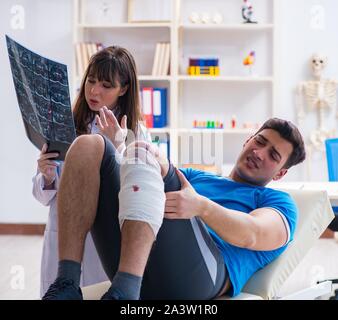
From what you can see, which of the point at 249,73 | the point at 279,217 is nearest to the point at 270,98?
the point at 249,73

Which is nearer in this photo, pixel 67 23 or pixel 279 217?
pixel 279 217

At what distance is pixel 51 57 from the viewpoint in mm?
4664

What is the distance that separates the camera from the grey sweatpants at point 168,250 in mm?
1608

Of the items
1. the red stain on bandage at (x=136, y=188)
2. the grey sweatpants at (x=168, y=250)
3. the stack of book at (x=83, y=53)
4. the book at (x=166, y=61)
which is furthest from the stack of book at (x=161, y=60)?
the red stain on bandage at (x=136, y=188)

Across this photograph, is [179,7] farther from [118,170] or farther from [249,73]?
[118,170]

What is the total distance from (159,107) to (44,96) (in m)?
2.55

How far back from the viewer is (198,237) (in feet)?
5.50

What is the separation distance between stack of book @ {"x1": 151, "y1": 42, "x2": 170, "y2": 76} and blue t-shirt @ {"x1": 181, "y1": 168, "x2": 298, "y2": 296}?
2.41 metres

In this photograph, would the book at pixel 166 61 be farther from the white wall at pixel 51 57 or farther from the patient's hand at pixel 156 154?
the patient's hand at pixel 156 154

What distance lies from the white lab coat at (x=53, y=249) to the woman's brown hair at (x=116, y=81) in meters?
0.04

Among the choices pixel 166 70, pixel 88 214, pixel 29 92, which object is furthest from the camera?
pixel 166 70

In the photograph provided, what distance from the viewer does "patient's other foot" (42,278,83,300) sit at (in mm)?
1524

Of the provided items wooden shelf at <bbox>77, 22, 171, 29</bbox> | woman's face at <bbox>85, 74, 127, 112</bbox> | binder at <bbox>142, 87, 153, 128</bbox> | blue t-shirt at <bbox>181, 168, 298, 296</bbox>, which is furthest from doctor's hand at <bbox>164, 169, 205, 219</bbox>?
wooden shelf at <bbox>77, 22, 171, 29</bbox>

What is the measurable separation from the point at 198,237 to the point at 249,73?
3031 mm
